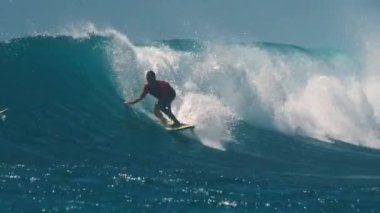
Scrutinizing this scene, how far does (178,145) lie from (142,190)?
364cm

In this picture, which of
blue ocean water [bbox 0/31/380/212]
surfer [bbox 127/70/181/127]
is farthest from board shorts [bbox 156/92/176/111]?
blue ocean water [bbox 0/31/380/212]

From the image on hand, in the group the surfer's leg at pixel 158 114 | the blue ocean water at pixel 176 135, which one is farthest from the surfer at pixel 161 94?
the blue ocean water at pixel 176 135

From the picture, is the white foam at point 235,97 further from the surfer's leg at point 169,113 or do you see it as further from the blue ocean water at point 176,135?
the surfer's leg at point 169,113

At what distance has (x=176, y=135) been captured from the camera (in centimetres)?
1348

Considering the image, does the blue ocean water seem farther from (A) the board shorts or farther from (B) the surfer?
(A) the board shorts

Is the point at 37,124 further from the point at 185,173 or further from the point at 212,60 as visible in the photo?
the point at 212,60

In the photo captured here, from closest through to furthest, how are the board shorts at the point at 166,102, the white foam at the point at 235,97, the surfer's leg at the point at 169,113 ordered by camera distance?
the surfer's leg at the point at 169,113 → the board shorts at the point at 166,102 → the white foam at the point at 235,97

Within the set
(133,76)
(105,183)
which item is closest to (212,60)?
(133,76)

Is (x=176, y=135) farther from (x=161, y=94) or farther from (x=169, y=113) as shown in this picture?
(x=161, y=94)

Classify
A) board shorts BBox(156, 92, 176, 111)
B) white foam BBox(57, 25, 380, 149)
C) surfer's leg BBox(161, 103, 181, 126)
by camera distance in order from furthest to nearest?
white foam BBox(57, 25, 380, 149) < board shorts BBox(156, 92, 176, 111) < surfer's leg BBox(161, 103, 181, 126)

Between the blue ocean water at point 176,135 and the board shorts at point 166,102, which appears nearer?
the blue ocean water at point 176,135

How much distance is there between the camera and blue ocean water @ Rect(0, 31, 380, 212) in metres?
9.02

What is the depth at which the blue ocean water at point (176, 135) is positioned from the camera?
29.6ft

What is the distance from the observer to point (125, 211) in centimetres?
820
